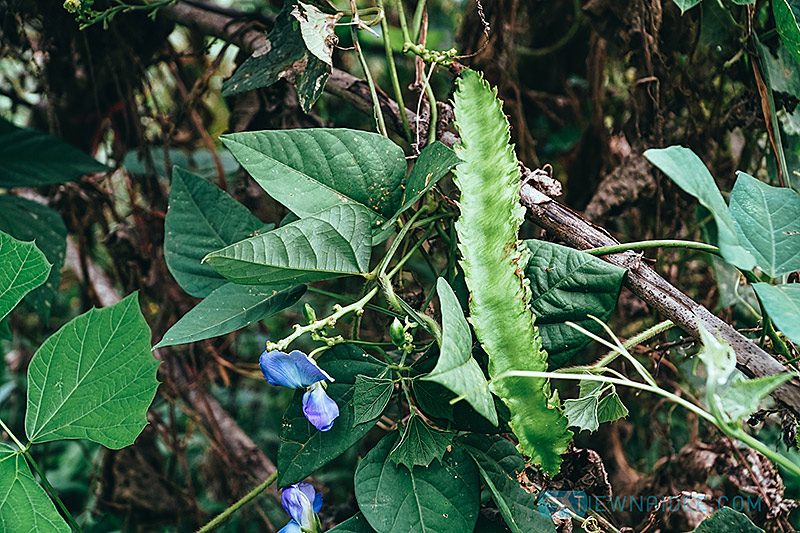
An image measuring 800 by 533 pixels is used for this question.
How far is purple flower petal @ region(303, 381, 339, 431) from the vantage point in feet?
1.75

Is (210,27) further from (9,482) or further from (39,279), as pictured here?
(9,482)

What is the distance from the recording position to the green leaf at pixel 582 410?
564mm

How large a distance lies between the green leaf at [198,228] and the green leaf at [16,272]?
135mm

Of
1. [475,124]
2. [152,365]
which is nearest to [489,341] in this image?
[475,124]

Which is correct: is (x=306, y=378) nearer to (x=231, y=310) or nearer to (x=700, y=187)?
(x=231, y=310)

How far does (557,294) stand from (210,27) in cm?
74

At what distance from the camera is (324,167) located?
606 millimetres

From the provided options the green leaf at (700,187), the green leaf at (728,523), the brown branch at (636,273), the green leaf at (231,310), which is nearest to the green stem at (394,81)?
the brown branch at (636,273)

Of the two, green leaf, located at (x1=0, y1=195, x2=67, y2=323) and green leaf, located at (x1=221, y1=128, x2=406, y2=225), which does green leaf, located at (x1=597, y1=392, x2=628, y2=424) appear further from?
green leaf, located at (x1=0, y1=195, x2=67, y2=323)

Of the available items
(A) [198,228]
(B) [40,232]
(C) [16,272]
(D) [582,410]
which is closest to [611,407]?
(D) [582,410]

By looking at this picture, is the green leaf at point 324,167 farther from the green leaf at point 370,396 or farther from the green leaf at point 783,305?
the green leaf at point 783,305

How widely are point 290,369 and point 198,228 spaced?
0.27 metres

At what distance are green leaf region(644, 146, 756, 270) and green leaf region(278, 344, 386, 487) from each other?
12.9 inches

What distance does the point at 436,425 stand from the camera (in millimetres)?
615
